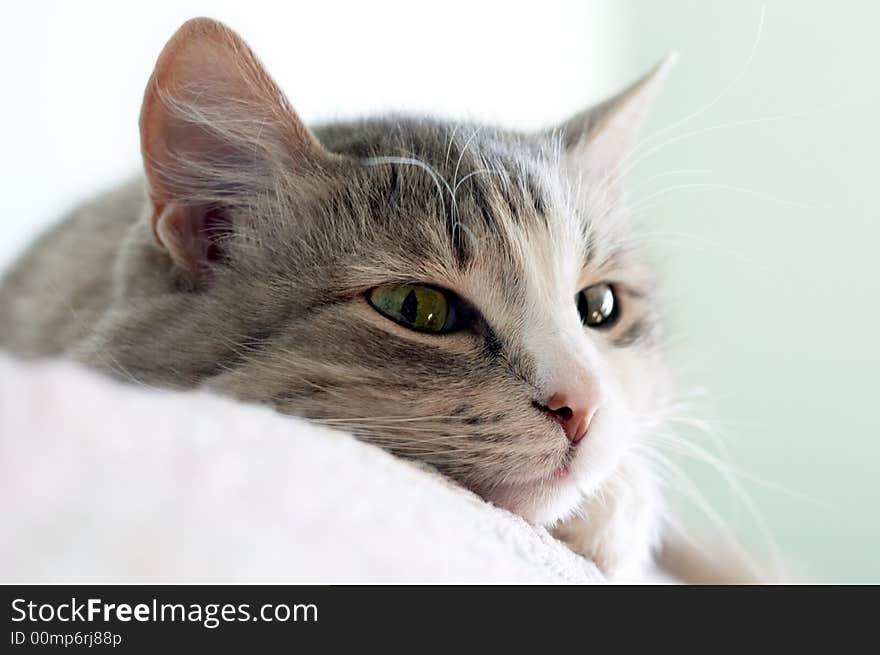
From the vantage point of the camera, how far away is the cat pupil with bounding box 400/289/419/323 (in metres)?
0.95

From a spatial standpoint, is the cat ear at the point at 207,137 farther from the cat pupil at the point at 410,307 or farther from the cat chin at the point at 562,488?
the cat chin at the point at 562,488

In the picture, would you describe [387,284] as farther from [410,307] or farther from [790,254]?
[790,254]

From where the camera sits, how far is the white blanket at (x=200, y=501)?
0.46 metres

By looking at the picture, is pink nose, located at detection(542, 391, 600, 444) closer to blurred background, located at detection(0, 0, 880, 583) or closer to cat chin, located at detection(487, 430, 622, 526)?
cat chin, located at detection(487, 430, 622, 526)

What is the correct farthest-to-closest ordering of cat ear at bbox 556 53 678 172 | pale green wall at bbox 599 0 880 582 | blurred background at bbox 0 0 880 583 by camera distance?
pale green wall at bbox 599 0 880 582, blurred background at bbox 0 0 880 583, cat ear at bbox 556 53 678 172

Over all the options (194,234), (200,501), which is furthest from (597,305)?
(200,501)

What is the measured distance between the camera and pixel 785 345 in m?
2.33

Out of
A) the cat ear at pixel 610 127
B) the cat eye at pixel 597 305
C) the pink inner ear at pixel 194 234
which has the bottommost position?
the pink inner ear at pixel 194 234

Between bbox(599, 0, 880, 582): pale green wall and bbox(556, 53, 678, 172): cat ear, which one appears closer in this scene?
bbox(556, 53, 678, 172): cat ear

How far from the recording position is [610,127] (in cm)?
132

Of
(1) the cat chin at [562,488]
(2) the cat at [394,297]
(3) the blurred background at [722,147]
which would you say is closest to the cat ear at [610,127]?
(2) the cat at [394,297]

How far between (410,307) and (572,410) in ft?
0.72

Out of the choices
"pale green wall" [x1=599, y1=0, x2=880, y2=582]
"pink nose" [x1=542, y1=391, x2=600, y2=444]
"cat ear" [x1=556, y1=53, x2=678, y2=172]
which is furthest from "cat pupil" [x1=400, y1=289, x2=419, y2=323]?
"pale green wall" [x1=599, y1=0, x2=880, y2=582]
